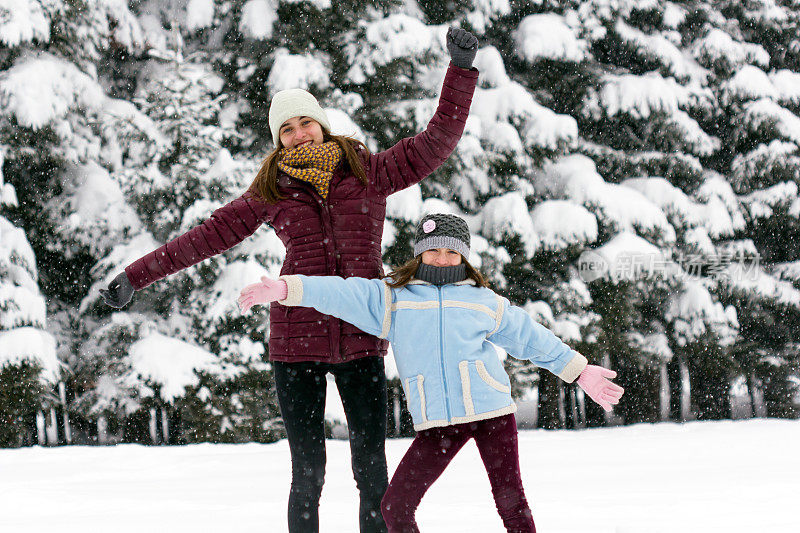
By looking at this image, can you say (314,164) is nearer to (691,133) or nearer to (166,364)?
(166,364)

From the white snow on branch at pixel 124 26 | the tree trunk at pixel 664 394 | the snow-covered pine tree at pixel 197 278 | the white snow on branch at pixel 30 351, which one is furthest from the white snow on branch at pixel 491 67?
the white snow on branch at pixel 30 351

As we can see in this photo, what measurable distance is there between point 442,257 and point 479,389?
474 mm

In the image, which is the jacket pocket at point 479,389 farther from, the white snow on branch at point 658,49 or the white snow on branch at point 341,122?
the white snow on branch at point 658,49

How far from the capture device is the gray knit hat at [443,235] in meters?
2.60

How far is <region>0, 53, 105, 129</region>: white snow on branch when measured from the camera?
23.7 feet

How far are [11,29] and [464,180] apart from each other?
482 centimetres

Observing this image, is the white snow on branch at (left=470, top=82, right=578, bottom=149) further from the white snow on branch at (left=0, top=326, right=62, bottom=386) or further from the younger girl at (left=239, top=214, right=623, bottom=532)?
the younger girl at (left=239, top=214, right=623, bottom=532)

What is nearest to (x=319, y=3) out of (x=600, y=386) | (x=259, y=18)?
(x=259, y=18)

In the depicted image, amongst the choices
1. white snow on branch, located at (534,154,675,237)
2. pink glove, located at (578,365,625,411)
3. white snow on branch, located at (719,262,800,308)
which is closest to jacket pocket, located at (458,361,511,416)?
pink glove, located at (578,365,625,411)

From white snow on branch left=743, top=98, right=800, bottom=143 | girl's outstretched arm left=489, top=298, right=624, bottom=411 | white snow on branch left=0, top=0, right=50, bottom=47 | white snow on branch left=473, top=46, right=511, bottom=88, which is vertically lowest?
girl's outstretched arm left=489, top=298, right=624, bottom=411

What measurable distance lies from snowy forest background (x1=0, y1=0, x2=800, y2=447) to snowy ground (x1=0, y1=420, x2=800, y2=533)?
1018mm

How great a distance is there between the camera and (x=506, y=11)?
8.71 meters

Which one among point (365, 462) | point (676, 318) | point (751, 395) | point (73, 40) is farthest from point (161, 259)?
point (751, 395)

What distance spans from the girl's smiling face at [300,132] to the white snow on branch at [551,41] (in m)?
6.59
